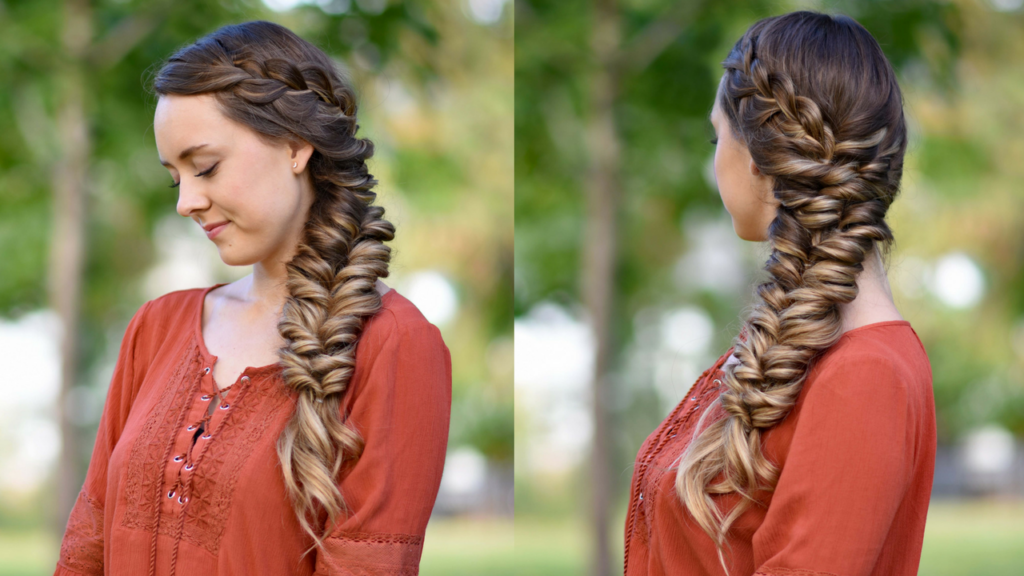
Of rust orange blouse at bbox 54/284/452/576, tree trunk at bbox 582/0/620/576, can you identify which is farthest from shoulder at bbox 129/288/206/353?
tree trunk at bbox 582/0/620/576

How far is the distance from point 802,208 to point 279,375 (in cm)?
104

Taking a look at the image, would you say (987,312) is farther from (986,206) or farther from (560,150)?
(560,150)

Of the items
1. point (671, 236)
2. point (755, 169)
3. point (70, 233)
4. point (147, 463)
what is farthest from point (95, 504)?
point (671, 236)

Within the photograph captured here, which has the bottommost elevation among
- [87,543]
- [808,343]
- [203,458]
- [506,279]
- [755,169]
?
[87,543]

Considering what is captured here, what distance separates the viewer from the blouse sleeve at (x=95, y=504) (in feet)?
6.54

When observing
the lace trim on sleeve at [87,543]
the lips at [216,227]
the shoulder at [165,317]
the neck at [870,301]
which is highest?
the lips at [216,227]

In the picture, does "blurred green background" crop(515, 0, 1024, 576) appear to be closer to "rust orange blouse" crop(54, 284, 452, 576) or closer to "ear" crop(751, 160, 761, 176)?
"ear" crop(751, 160, 761, 176)

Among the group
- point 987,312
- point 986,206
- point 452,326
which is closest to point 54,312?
point 452,326

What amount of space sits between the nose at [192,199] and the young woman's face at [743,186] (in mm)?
970

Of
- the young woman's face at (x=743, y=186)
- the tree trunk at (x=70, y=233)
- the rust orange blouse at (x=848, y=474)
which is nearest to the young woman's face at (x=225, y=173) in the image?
the young woman's face at (x=743, y=186)

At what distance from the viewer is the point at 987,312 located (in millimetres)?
12484

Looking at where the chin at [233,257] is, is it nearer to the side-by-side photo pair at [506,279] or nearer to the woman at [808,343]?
the side-by-side photo pair at [506,279]

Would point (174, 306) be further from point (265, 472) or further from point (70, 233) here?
point (70, 233)

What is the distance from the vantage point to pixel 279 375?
1.83 meters
